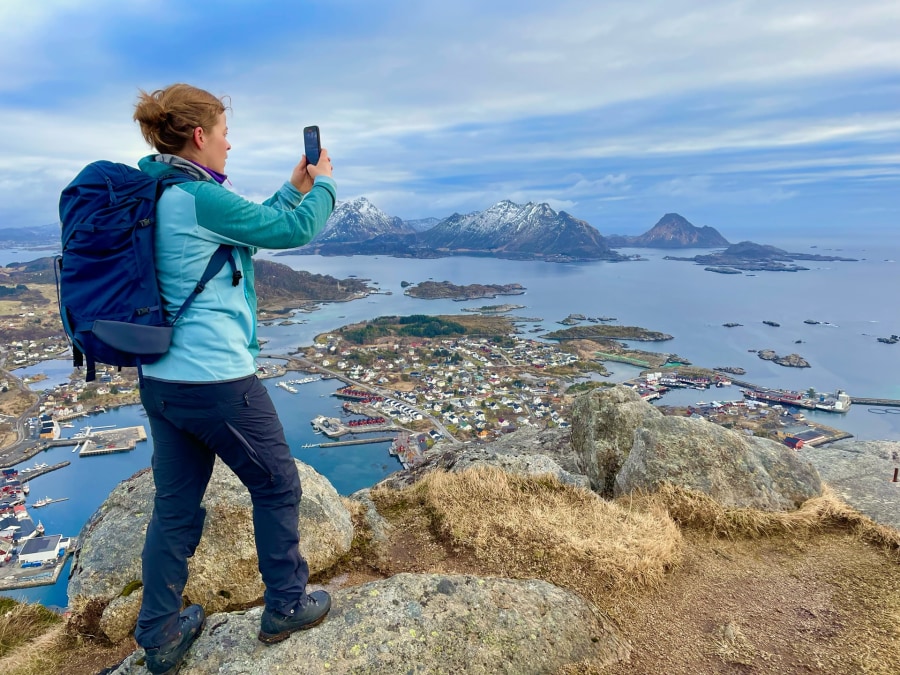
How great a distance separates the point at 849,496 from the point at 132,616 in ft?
27.0

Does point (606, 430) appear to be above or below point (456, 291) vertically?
above

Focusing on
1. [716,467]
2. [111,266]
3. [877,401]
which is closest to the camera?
[111,266]

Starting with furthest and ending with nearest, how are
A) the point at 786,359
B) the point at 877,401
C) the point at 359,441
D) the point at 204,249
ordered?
the point at 786,359, the point at 877,401, the point at 359,441, the point at 204,249

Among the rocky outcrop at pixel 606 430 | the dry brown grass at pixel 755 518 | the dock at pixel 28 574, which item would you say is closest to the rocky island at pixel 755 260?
the rocky outcrop at pixel 606 430

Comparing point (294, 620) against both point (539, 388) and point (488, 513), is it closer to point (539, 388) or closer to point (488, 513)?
point (488, 513)

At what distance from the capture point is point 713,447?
634 cm

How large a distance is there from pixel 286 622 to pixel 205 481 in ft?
3.35

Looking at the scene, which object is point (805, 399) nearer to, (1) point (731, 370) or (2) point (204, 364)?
(1) point (731, 370)

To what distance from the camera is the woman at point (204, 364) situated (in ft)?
7.82

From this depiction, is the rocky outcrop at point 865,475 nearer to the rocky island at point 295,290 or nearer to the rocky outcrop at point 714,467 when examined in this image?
the rocky outcrop at point 714,467

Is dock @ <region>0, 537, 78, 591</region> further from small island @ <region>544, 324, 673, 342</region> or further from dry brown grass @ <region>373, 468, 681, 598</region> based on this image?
small island @ <region>544, 324, 673, 342</region>

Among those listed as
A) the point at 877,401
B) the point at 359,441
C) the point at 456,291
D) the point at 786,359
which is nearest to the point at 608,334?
the point at 786,359

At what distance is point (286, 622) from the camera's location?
307 cm

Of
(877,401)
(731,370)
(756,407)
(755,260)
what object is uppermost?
(755,260)
